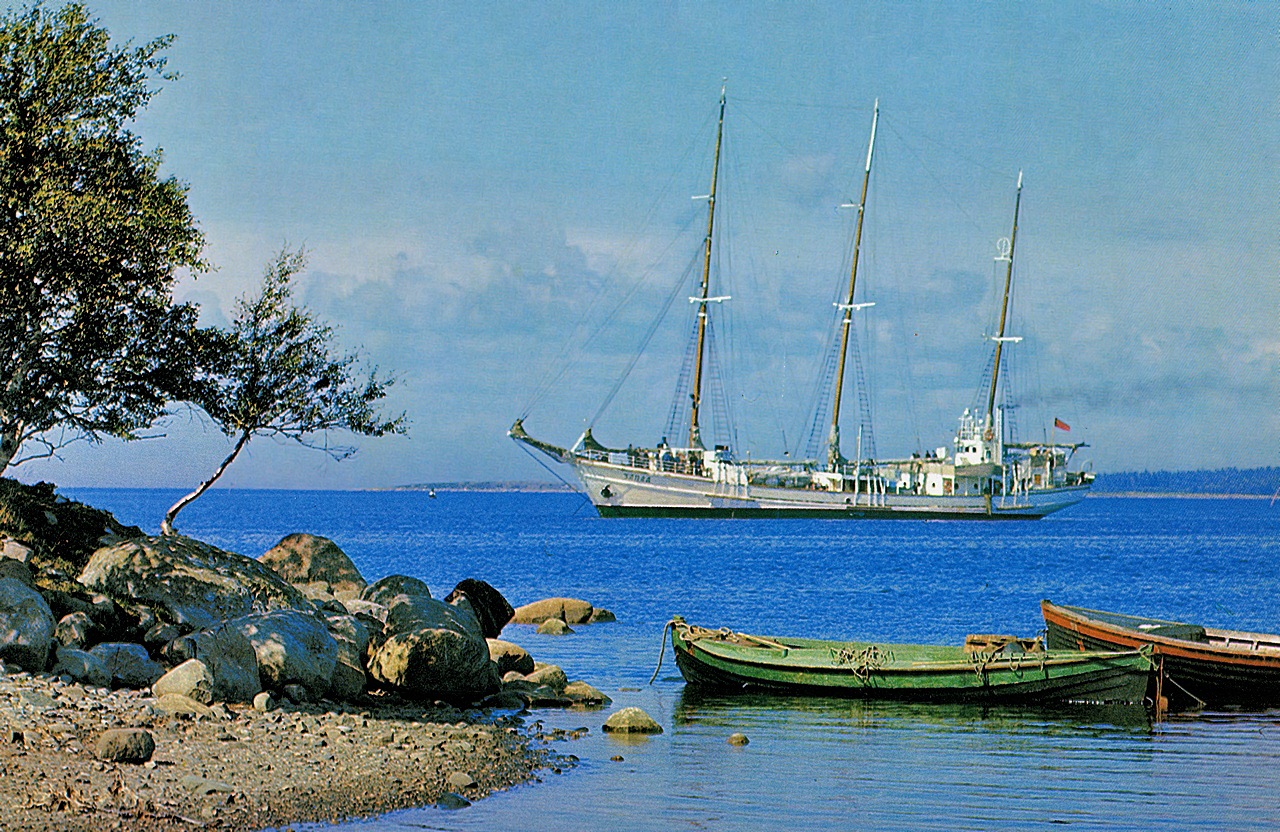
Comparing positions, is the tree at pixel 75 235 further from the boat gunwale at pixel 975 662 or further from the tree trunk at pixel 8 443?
the boat gunwale at pixel 975 662

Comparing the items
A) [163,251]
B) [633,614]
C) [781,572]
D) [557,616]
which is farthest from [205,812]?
[781,572]

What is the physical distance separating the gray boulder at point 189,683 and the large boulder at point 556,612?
73.9ft

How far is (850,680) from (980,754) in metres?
5.08

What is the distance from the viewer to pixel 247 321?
27484 millimetres

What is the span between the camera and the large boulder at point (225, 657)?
59.3 feet

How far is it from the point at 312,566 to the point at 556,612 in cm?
1177

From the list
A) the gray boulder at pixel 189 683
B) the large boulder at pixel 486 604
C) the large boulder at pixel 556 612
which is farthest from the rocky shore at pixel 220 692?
the large boulder at pixel 556 612

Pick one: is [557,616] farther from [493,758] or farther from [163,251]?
[493,758]

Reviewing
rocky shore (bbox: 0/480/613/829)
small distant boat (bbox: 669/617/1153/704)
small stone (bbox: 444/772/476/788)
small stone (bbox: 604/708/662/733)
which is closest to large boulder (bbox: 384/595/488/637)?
rocky shore (bbox: 0/480/613/829)

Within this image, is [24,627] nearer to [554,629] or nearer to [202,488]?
[202,488]

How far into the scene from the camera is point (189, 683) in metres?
17.6

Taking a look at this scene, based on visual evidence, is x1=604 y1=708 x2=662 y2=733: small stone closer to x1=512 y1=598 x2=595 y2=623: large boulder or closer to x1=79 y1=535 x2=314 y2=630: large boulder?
x1=79 y1=535 x2=314 y2=630: large boulder

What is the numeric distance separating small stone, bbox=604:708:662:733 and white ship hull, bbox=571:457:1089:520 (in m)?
109

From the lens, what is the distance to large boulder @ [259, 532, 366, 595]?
30.0 metres
